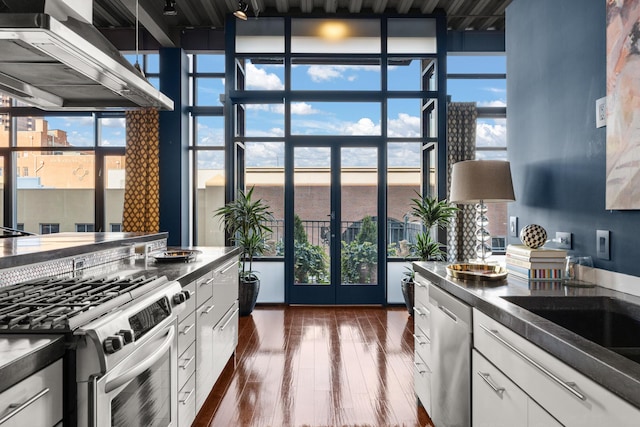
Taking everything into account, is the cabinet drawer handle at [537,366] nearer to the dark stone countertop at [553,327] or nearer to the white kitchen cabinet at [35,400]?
the dark stone countertop at [553,327]

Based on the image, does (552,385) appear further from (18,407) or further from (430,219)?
(430,219)

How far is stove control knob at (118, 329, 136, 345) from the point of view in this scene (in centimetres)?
120

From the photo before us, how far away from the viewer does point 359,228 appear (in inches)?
204

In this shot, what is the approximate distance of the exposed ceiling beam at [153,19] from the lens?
14.7 feet

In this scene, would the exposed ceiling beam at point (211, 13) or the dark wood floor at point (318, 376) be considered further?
the exposed ceiling beam at point (211, 13)

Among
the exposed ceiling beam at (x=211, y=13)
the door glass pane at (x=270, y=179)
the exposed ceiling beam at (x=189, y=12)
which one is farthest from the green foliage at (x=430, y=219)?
the exposed ceiling beam at (x=189, y=12)

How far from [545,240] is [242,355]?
255cm

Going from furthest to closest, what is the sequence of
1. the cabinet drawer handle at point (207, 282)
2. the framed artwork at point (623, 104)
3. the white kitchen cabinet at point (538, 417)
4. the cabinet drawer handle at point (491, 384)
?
the cabinet drawer handle at point (207, 282)
the framed artwork at point (623, 104)
the cabinet drawer handle at point (491, 384)
the white kitchen cabinet at point (538, 417)

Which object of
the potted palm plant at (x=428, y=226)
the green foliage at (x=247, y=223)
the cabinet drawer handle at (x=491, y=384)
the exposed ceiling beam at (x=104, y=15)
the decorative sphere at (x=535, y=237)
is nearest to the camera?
the cabinet drawer handle at (x=491, y=384)

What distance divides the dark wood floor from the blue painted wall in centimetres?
139

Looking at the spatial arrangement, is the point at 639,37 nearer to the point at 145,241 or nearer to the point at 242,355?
the point at 145,241

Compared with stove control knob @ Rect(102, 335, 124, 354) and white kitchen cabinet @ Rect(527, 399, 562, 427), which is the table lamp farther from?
stove control knob @ Rect(102, 335, 124, 354)

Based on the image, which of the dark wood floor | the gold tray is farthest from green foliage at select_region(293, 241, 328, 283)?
the gold tray

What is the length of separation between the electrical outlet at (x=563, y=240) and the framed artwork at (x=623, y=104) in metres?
0.38
